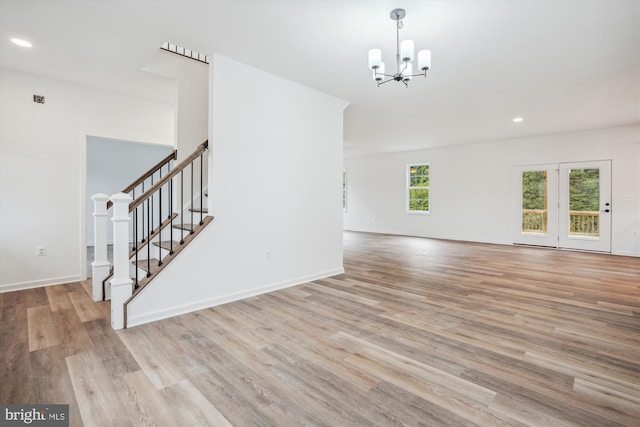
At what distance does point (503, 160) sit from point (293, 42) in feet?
22.5

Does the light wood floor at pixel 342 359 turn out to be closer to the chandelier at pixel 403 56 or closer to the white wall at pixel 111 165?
the chandelier at pixel 403 56

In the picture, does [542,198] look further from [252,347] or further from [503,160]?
[252,347]

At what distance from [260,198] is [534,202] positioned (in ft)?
22.8

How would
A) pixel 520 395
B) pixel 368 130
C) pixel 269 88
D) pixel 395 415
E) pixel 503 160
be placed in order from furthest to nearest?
1. pixel 503 160
2. pixel 368 130
3. pixel 269 88
4. pixel 520 395
5. pixel 395 415

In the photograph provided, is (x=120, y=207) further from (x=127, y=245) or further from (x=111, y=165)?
(x=111, y=165)

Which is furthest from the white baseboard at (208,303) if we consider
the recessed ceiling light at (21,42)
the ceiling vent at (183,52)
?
the recessed ceiling light at (21,42)

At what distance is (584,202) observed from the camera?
6648 mm

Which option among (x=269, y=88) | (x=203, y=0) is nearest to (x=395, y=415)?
(x=203, y=0)

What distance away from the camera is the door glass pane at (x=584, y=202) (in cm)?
654

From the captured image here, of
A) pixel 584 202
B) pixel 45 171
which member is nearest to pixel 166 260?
pixel 45 171

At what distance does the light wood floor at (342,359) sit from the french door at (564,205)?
361 cm

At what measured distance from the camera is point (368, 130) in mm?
6785

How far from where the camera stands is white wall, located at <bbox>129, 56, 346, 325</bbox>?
3.12m

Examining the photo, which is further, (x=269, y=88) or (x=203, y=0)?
(x=269, y=88)
